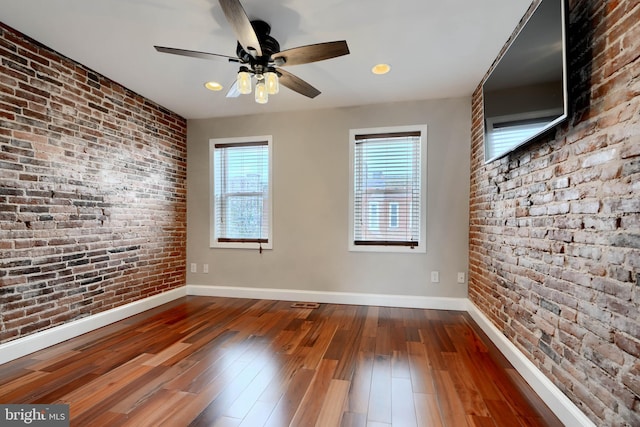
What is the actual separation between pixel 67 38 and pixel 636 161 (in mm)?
3629

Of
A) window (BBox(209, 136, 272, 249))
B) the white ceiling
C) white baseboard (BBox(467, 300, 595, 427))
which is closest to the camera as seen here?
white baseboard (BBox(467, 300, 595, 427))

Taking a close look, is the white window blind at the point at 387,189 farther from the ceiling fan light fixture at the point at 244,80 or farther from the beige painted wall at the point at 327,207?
the ceiling fan light fixture at the point at 244,80

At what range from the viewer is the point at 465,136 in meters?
3.29

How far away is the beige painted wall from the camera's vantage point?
332 cm

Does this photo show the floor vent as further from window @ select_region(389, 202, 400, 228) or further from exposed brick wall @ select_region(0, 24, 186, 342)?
exposed brick wall @ select_region(0, 24, 186, 342)

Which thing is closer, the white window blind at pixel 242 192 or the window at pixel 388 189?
the window at pixel 388 189

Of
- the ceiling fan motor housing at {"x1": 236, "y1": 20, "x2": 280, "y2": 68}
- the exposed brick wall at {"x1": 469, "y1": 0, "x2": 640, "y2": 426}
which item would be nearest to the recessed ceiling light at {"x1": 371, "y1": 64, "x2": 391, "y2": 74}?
the ceiling fan motor housing at {"x1": 236, "y1": 20, "x2": 280, "y2": 68}

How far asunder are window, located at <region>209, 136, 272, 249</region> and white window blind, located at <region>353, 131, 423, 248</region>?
1205mm

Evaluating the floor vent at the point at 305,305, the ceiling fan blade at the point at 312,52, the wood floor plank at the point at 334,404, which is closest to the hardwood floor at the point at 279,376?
the wood floor plank at the point at 334,404

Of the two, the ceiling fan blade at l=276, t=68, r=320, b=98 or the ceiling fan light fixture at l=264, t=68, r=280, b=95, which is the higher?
the ceiling fan blade at l=276, t=68, r=320, b=98

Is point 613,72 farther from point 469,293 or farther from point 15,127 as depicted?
point 15,127

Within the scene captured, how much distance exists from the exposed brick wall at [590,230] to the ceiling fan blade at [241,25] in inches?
68.9

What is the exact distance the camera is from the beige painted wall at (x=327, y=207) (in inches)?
131

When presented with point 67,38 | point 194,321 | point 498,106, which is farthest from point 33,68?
point 498,106
